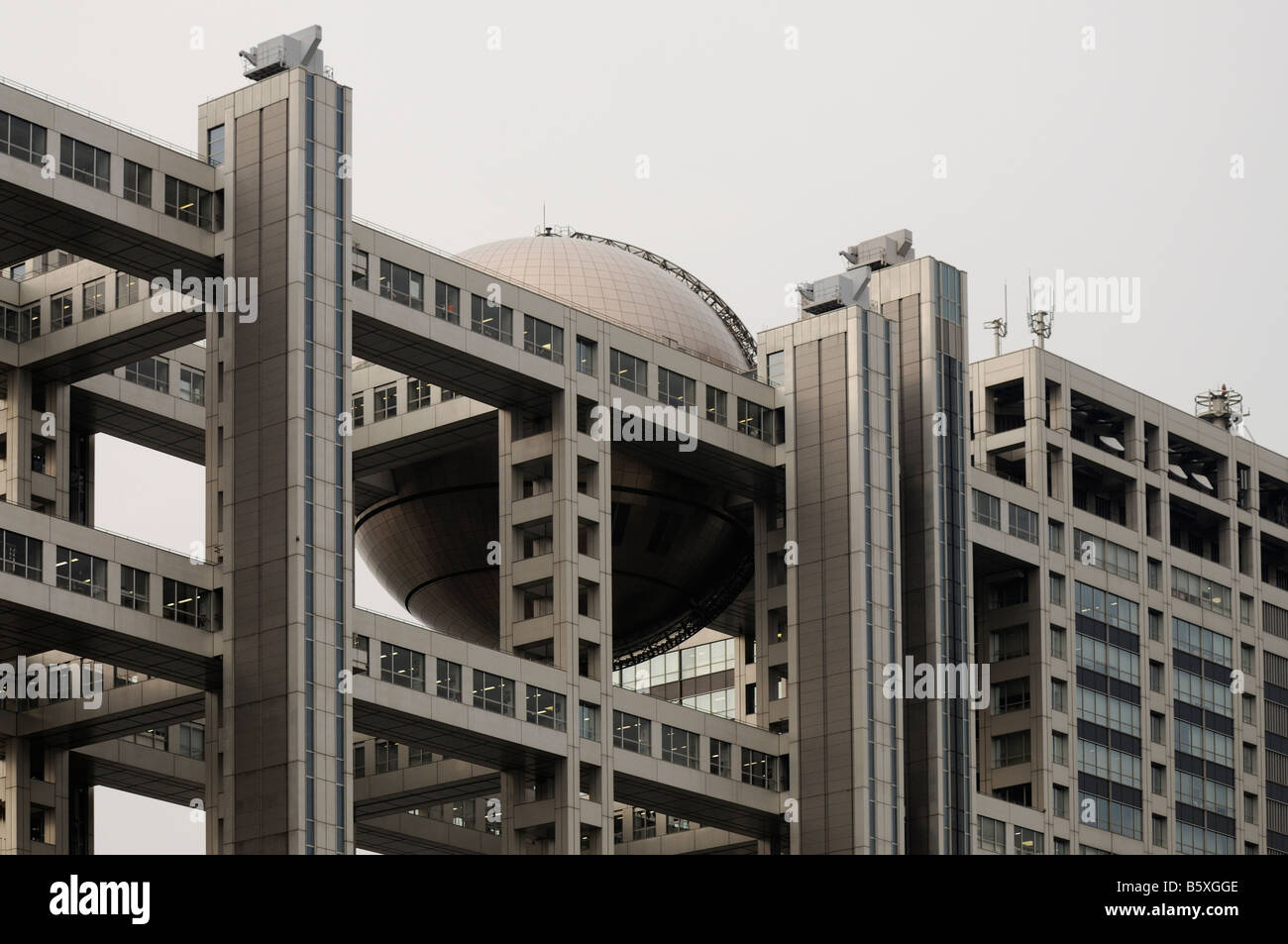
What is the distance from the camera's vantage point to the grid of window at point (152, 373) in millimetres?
111438

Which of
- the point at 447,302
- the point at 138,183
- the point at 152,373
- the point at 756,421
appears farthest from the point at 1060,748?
the point at 138,183

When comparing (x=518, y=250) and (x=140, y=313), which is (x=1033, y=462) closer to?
(x=518, y=250)

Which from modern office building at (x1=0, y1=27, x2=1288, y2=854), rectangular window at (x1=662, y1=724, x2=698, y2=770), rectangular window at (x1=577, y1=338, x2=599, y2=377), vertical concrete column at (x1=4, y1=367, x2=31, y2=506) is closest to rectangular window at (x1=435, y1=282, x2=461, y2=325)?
modern office building at (x1=0, y1=27, x2=1288, y2=854)

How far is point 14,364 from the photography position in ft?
348

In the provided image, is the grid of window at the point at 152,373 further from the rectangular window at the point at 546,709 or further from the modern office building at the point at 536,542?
the rectangular window at the point at 546,709

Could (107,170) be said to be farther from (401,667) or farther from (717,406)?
(717,406)

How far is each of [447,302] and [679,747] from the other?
23580 mm

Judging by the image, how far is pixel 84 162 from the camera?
9294cm

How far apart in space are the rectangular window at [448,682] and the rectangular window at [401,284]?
15050 mm

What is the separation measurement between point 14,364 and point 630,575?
32.7m

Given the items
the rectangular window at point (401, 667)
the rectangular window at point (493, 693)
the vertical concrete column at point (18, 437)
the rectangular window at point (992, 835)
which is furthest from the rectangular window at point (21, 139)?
the rectangular window at point (992, 835)
